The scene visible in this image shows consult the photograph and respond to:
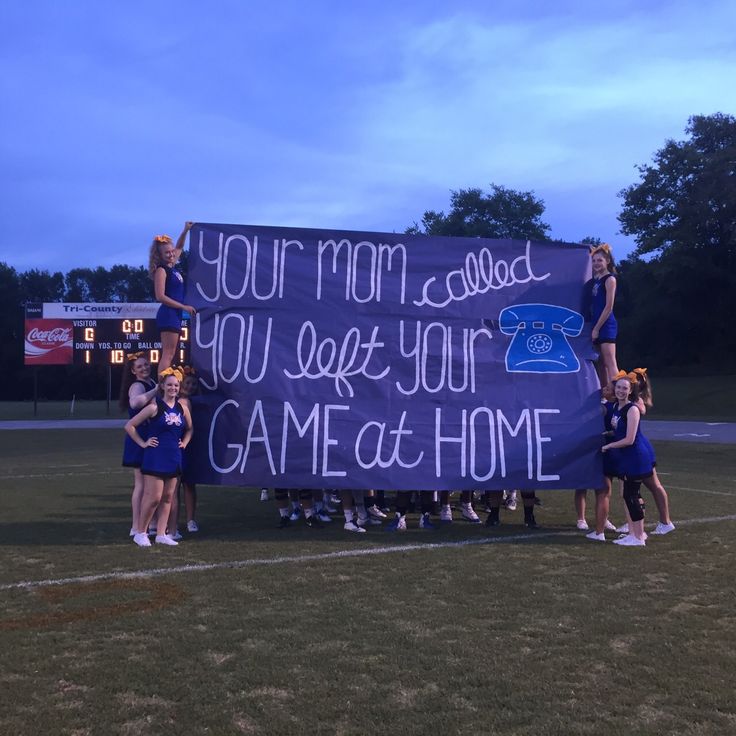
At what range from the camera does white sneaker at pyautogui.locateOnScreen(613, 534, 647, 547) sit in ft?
22.4

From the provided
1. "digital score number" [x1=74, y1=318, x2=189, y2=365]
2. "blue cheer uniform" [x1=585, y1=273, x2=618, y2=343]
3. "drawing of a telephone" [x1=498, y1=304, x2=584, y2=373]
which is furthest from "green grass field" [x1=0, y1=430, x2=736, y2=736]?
"digital score number" [x1=74, y1=318, x2=189, y2=365]

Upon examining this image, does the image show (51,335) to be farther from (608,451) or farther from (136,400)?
(608,451)

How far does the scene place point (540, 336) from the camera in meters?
7.74

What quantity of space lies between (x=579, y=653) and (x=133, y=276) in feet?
282

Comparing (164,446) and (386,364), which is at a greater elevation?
(386,364)

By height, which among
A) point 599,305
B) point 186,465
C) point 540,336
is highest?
point 599,305

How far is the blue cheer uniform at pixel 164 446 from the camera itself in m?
6.75

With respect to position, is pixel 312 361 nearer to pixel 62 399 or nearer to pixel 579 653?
pixel 579 653

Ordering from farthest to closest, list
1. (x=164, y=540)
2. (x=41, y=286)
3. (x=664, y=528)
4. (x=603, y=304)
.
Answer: (x=41, y=286)
(x=603, y=304)
(x=664, y=528)
(x=164, y=540)

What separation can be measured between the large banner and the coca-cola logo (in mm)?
28561

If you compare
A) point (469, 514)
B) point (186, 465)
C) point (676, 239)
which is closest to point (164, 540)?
point (186, 465)

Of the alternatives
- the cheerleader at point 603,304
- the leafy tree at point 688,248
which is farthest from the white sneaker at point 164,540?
the leafy tree at point 688,248

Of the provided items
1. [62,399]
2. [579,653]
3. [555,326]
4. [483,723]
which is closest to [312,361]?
[555,326]

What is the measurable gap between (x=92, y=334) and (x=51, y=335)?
3865 millimetres
